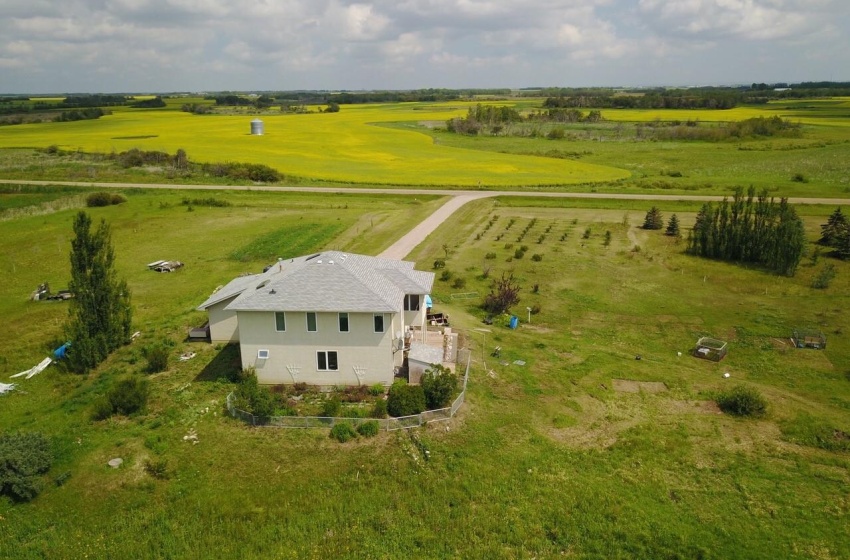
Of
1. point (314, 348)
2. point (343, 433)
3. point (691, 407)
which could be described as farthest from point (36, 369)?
point (691, 407)

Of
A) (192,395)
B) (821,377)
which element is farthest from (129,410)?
(821,377)

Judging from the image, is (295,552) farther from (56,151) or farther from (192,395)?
(56,151)

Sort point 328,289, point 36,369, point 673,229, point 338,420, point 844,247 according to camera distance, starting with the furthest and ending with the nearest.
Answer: point 673,229 → point 844,247 → point 36,369 → point 328,289 → point 338,420

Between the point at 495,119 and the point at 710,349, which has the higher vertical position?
the point at 495,119

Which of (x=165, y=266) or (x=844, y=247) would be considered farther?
(x=844, y=247)

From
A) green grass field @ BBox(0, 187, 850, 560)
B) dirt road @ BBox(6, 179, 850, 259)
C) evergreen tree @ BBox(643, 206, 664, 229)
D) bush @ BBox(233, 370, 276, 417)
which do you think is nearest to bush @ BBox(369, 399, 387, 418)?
green grass field @ BBox(0, 187, 850, 560)

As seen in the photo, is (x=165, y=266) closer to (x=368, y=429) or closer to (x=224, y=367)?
(x=224, y=367)

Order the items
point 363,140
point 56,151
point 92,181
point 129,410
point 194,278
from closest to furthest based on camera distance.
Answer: point 129,410, point 194,278, point 92,181, point 56,151, point 363,140
